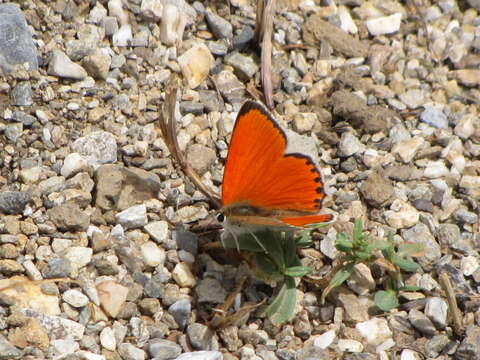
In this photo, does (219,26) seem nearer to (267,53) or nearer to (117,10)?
(267,53)

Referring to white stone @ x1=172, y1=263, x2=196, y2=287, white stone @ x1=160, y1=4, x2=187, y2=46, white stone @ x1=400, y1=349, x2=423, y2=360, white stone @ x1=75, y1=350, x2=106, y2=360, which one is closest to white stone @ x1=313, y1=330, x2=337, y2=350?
white stone @ x1=400, y1=349, x2=423, y2=360

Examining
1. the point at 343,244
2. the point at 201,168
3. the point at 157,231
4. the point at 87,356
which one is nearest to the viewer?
the point at 87,356

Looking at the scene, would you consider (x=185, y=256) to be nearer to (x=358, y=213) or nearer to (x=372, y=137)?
(x=358, y=213)

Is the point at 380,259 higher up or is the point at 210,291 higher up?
the point at 380,259

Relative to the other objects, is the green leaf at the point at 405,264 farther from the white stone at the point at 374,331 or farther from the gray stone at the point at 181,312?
the gray stone at the point at 181,312

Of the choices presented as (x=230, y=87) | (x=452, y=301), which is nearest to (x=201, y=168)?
(x=230, y=87)

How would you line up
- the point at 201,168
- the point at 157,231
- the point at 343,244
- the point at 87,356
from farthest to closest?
1. the point at 201,168
2. the point at 157,231
3. the point at 343,244
4. the point at 87,356

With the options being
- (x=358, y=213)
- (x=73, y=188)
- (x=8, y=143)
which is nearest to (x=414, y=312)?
(x=358, y=213)

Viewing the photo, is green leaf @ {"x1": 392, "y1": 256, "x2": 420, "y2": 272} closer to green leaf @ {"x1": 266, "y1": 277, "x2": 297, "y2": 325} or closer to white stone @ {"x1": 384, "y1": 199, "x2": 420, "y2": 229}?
white stone @ {"x1": 384, "y1": 199, "x2": 420, "y2": 229}
